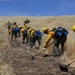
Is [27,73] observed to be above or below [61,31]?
below

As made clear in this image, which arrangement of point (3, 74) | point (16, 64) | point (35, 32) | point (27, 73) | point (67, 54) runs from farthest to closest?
point (35, 32)
point (67, 54)
point (16, 64)
point (27, 73)
point (3, 74)

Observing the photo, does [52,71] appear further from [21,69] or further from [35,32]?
[35,32]

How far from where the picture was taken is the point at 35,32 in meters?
22.0

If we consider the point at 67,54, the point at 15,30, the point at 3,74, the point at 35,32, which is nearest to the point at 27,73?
the point at 3,74

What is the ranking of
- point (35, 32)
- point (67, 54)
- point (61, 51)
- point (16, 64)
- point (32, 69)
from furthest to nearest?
point (35, 32) → point (61, 51) → point (67, 54) → point (16, 64) → point (32, 69)

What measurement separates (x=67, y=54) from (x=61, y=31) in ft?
3.65

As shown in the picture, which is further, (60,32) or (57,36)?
(57,36)

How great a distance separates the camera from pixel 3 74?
28.7ft

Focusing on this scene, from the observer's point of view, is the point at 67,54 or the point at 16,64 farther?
the point at 67,54

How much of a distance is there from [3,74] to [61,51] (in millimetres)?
7289

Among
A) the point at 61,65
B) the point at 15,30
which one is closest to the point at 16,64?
the point at 61,65

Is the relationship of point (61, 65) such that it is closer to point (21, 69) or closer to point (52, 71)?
point (52, 71)

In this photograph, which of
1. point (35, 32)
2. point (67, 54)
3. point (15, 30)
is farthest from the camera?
point (15, 30)

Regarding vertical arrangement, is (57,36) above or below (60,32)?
below
